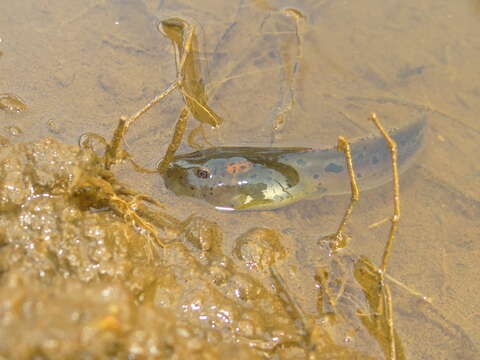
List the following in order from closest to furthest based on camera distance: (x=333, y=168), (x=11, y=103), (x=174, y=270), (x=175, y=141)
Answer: (x=174, y=270) → (x=175, y=141) → (x=11, y=103) → (x=333, y=168)

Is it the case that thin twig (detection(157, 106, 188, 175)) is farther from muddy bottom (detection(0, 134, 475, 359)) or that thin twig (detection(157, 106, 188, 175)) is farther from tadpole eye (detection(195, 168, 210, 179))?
muddy bottom (detection(0, 134, 475, 359))

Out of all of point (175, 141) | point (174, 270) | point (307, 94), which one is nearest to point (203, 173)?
point (175, 141)

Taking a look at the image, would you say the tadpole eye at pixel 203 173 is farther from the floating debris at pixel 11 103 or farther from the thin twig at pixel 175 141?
the floating debris at pixel 11 103

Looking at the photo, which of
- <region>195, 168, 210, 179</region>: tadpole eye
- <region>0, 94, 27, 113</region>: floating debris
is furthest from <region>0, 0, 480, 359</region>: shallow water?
<region>195, 168, 210, 179</region>: tadpole eye

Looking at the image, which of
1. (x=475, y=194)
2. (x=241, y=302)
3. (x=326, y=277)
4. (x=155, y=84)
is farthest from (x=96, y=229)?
(x=475, y=194)

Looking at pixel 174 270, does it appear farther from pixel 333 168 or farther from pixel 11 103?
pixel 11 103

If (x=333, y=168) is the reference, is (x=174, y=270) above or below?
below
